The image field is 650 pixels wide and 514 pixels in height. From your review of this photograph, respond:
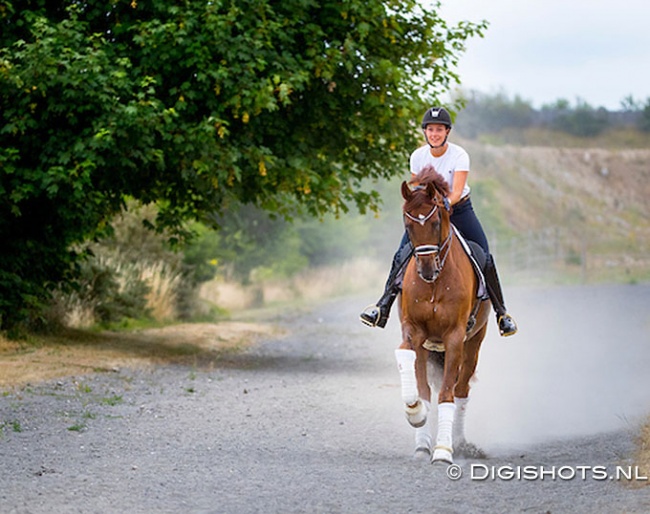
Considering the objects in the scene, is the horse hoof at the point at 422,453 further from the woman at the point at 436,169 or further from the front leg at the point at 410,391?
the woman at the point at 436,169

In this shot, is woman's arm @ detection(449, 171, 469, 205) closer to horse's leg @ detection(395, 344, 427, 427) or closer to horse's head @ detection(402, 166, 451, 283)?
horse's head @ detection(402, 166, 451, 283)

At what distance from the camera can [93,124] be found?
667 inches

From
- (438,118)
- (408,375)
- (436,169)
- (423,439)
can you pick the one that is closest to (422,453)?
(423,439)

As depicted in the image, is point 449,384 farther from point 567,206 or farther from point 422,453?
point 567,206

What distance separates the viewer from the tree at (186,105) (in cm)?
1708

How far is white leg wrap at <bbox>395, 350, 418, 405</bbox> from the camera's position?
10.1m

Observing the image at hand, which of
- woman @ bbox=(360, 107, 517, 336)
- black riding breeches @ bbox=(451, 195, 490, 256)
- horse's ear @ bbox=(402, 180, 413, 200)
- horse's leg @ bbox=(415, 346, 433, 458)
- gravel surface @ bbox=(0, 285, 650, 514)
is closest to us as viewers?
gravel surface @ bbox=(0, 285, 650, 514)

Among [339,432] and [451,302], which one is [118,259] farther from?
[451,302]

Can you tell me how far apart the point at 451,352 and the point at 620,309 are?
22.9m

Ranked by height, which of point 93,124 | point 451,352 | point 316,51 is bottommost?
point 451,352

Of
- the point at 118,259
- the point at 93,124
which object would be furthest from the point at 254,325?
the point at 93,124

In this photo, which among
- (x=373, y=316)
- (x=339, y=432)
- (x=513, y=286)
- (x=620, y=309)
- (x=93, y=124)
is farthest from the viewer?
(x=513, y=286)

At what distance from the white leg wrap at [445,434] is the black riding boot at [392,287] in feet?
3.54

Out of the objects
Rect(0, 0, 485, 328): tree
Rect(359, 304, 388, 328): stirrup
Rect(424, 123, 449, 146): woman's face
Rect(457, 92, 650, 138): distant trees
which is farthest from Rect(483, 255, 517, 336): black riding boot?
Rect(457, 92, 650, 138): distant trees
